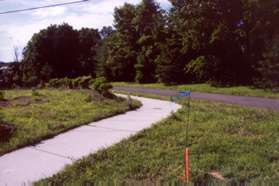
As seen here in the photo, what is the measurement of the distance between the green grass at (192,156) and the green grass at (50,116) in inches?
84.2

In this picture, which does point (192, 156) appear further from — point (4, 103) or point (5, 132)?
point (4, 103)

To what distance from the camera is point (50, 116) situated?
10.8 meters

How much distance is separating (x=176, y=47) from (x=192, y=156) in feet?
74.0

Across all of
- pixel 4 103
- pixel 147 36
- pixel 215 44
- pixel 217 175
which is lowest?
pixel 217 175

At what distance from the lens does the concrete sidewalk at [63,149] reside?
228 inches

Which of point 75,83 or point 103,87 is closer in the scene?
point 103,87

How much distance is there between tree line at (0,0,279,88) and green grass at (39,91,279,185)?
39.2 feet

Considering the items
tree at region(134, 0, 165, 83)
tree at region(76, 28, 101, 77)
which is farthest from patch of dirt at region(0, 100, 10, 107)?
tree at region(76, 28, 101, 77)

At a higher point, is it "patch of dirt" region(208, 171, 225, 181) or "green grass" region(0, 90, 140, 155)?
"green grass" region(0, 90, 140, 155)

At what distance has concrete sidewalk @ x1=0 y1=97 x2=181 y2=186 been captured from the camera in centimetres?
580

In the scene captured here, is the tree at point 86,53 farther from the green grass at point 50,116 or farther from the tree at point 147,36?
the green grass at point 50,116

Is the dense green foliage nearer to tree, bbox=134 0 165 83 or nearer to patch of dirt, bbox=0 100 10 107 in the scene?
tree, bbox=134 0 165 83

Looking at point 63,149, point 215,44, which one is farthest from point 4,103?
point 215,44

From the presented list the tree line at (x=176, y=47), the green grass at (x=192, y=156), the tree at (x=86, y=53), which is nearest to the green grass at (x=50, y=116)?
the green grass at (x=192, y=156)
